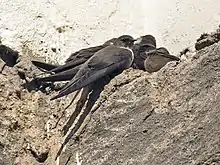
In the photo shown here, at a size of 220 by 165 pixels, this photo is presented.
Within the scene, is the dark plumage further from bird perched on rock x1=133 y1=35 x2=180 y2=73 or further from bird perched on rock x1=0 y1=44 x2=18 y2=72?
bird perched on rock x1=133 y1=35 x2=180 y2=73

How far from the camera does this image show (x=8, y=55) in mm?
4188

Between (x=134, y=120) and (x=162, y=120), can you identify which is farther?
(x=134, y=120)

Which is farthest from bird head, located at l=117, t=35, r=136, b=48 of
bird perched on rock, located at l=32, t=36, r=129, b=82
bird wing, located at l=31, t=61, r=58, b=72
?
bird wing, located at l=31, t=61, r=58, b=72

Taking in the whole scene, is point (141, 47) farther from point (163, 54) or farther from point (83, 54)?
point (83, 54)

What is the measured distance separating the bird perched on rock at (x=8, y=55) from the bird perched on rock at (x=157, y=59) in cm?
76

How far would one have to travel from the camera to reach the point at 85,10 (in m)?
4.55

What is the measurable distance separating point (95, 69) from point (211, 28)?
44.5 inches

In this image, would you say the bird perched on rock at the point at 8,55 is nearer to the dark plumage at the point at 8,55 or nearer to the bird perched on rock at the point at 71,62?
the dark plumage at the point at 8,55

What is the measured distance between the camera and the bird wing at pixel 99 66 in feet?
11.6

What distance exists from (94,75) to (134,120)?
0.42 meters

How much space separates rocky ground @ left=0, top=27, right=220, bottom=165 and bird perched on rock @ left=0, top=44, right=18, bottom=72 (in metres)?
0.18

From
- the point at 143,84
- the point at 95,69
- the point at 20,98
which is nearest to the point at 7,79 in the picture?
→ the point at 20,98

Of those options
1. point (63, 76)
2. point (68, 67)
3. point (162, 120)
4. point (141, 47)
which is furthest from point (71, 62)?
point (162, 120)

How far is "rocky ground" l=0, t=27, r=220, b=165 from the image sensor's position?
307cm
